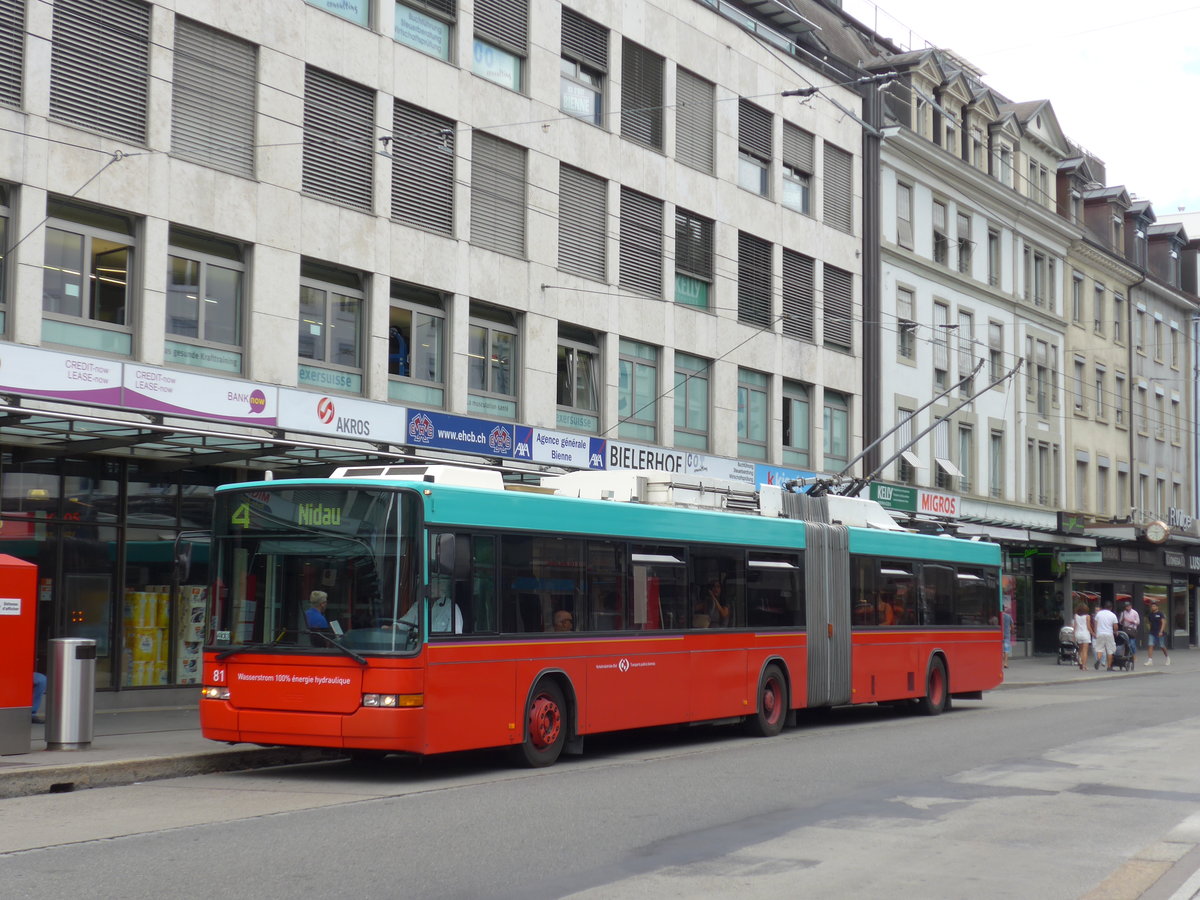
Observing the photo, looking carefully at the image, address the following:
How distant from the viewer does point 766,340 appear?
33.2 m

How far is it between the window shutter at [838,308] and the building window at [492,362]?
11702 mm

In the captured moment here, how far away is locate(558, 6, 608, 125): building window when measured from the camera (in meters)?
27.7

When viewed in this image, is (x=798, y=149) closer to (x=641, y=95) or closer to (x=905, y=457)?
(x=641, y=95)

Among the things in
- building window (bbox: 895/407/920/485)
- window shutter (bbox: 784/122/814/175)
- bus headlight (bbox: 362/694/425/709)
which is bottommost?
bus headlight (bbox: 362/694/425/709)

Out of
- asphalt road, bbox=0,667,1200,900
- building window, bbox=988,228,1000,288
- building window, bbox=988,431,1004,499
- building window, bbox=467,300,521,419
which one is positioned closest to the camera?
asphalt road, bbox=0,667,1200,900

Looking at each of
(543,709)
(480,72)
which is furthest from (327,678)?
(480,72)

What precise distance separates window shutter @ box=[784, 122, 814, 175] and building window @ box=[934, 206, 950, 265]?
25.3 ft

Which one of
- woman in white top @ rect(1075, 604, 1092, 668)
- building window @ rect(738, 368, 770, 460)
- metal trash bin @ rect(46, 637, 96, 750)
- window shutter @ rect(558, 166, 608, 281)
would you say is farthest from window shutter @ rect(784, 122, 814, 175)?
metal trash bin @ rect(46, 637, 96, 750)

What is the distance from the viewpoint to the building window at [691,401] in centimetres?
3061

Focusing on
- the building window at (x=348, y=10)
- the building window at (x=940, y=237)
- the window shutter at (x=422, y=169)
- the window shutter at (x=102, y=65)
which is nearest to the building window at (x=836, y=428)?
the building window at (x=940, y=237)

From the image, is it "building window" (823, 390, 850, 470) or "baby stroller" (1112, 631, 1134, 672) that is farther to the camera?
"baby stroller" (1112, 631, 1134, 672)

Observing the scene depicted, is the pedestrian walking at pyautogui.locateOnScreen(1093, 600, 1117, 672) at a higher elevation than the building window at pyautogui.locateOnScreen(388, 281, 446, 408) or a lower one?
lower

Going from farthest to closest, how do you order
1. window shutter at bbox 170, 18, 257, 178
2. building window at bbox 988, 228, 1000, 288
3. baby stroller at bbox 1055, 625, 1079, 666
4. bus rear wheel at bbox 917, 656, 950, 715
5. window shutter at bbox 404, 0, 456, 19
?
building window at bbox 988, 228, 1000, 288 < baby stroller at bbox 1055, 625, 1079, 666 < window shutter at bbox 404, 0, 456, 19 < bus rear wheel at bbox 917, 656, 950, 715 < window shutter at bbox 170, 18, 257, 178

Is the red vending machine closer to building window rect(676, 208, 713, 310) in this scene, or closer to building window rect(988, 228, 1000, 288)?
building window rect(676, 208, 713, 310)
